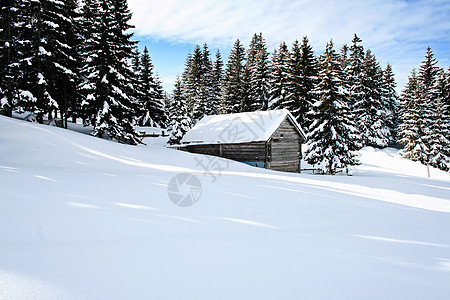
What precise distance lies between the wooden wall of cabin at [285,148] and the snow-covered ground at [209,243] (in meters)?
12.7

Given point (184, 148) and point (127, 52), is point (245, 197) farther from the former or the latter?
point (127, 52)

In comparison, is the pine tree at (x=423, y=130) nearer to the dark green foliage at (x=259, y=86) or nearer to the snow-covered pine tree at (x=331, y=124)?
the snow-covered pine tree at (x=331, y=124)

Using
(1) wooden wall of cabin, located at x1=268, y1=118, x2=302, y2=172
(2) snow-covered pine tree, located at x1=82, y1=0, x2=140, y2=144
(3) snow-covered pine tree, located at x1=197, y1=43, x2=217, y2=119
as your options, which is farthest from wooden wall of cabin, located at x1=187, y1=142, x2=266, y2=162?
(3) snow-covered pine tree, located at x1=197, y1=43, x2=217, y2=119

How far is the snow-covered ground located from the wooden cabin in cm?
1239

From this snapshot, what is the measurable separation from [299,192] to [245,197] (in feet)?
8.13

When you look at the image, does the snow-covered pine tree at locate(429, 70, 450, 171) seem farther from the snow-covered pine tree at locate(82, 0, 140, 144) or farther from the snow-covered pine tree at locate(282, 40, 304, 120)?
the snow-covered pine tree at locate(82, 0, 140, 144)

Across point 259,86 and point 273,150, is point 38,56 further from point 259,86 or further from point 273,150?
point 259,86

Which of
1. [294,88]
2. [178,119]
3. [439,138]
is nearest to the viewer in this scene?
[439,138]

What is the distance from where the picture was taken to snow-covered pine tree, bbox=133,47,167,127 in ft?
146

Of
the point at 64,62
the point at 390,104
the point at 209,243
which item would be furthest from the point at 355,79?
the point at 209,243

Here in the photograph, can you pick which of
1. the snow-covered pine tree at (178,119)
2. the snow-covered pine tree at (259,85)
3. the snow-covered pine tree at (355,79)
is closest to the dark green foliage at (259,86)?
the snow-covered pine tree at (259,85)

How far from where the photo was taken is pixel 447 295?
3322mm

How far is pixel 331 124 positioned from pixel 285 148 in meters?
5.30

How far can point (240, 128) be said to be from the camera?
75.9 feet
